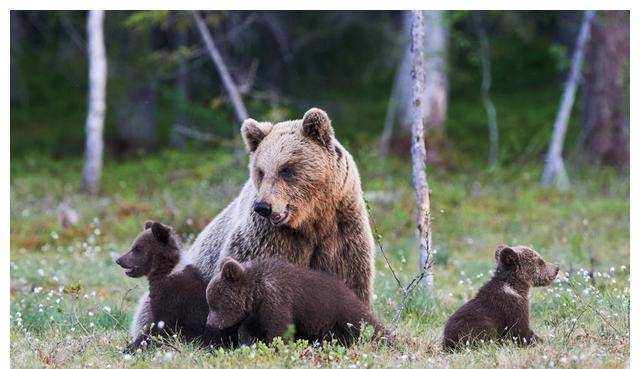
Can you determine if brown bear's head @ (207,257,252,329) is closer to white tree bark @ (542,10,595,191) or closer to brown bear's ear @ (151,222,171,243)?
brown bear's ear @ (151,222,171,243)

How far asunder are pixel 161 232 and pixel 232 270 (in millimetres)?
1216

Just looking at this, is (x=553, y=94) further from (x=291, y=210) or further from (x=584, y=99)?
(x=291, y=210)

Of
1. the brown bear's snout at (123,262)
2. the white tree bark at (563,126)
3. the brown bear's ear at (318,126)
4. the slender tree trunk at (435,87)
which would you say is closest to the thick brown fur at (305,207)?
the brown bear's ear at (318,126)

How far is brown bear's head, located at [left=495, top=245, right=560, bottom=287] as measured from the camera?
286 inches

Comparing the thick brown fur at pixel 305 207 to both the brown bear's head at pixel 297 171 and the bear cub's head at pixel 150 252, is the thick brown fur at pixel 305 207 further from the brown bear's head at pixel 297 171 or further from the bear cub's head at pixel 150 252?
the bear cub's head at pixel 150 252

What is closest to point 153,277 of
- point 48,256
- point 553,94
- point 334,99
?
point 48,256

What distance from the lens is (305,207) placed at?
6891 millimetres

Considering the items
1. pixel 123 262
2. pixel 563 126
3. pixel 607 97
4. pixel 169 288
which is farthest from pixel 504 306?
pixel 607 97

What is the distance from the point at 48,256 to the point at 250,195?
22.8 ft

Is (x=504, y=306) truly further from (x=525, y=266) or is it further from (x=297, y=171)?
(x=297, y=171)

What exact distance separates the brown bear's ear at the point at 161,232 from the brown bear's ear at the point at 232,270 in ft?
3.72

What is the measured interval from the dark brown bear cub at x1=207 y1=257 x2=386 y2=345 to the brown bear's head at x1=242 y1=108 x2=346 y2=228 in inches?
16.0

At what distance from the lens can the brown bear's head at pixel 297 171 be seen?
6.78 metres

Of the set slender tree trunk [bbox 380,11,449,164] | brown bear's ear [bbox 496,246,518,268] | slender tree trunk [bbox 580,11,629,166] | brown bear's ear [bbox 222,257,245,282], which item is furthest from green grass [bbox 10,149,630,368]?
slender tree trunk [bbox 580,11,629,166]
